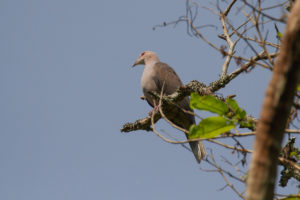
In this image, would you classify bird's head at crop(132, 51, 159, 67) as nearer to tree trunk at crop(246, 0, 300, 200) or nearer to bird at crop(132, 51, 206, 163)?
bird at crop(132, 51, 206, 163)

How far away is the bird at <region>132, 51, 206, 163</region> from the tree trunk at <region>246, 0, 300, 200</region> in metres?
4.75

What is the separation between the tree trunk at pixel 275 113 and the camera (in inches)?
60.1

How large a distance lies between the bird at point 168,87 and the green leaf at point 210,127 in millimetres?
3942

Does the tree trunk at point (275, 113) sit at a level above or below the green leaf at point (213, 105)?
below

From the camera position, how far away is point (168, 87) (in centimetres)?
758

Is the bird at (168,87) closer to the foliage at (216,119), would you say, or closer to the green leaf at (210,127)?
the foliage at (216,119)

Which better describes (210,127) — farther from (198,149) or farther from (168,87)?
(168,87)

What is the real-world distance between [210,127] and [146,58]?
6.52m

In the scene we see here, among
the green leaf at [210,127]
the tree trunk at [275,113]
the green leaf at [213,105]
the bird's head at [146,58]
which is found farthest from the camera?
the bird's head at [146,58]

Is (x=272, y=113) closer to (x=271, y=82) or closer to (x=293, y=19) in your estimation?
(x=271, y=82)

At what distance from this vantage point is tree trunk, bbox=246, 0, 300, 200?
60.1 inches

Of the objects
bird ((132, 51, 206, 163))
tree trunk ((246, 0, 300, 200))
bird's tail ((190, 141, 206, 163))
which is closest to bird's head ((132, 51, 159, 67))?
bird ((132, 51, 206, 163))

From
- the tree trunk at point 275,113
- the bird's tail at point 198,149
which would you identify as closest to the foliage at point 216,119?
the tree trunk at point 275,113

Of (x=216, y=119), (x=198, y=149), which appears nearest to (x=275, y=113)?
(x=216, y=119)
